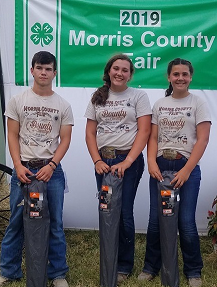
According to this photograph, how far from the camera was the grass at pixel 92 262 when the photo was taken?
11.0 feet

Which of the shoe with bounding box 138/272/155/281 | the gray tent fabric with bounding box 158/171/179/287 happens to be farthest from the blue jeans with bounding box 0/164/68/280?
the gray tent fabric with bounding box 158/171/179/287

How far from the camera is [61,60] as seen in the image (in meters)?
4.45

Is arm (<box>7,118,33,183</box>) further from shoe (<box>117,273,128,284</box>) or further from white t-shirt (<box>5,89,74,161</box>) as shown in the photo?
shoe (<box>117,273,128,284</box>)

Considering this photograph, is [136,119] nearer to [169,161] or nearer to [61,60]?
[169,161]

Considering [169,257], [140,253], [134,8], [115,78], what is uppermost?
[134,8]

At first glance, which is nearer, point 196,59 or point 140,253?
point 140,253

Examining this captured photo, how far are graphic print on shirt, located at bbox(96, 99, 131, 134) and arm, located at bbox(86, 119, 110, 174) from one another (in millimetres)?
131

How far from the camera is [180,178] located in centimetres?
310

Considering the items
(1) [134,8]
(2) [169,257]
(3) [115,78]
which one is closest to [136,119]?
(3) [115,78]


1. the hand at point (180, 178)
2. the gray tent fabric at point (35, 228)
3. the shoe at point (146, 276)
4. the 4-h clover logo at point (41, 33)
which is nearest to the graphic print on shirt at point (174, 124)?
the hand at point (180, 178)

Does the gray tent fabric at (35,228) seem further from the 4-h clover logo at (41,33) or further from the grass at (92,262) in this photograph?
the 4-h clover logo at (41,33)

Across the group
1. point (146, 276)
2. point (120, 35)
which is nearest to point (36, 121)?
point (146, 276)

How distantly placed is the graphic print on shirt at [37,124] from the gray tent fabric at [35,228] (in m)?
0.25

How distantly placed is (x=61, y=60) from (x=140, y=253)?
1.94 meters
